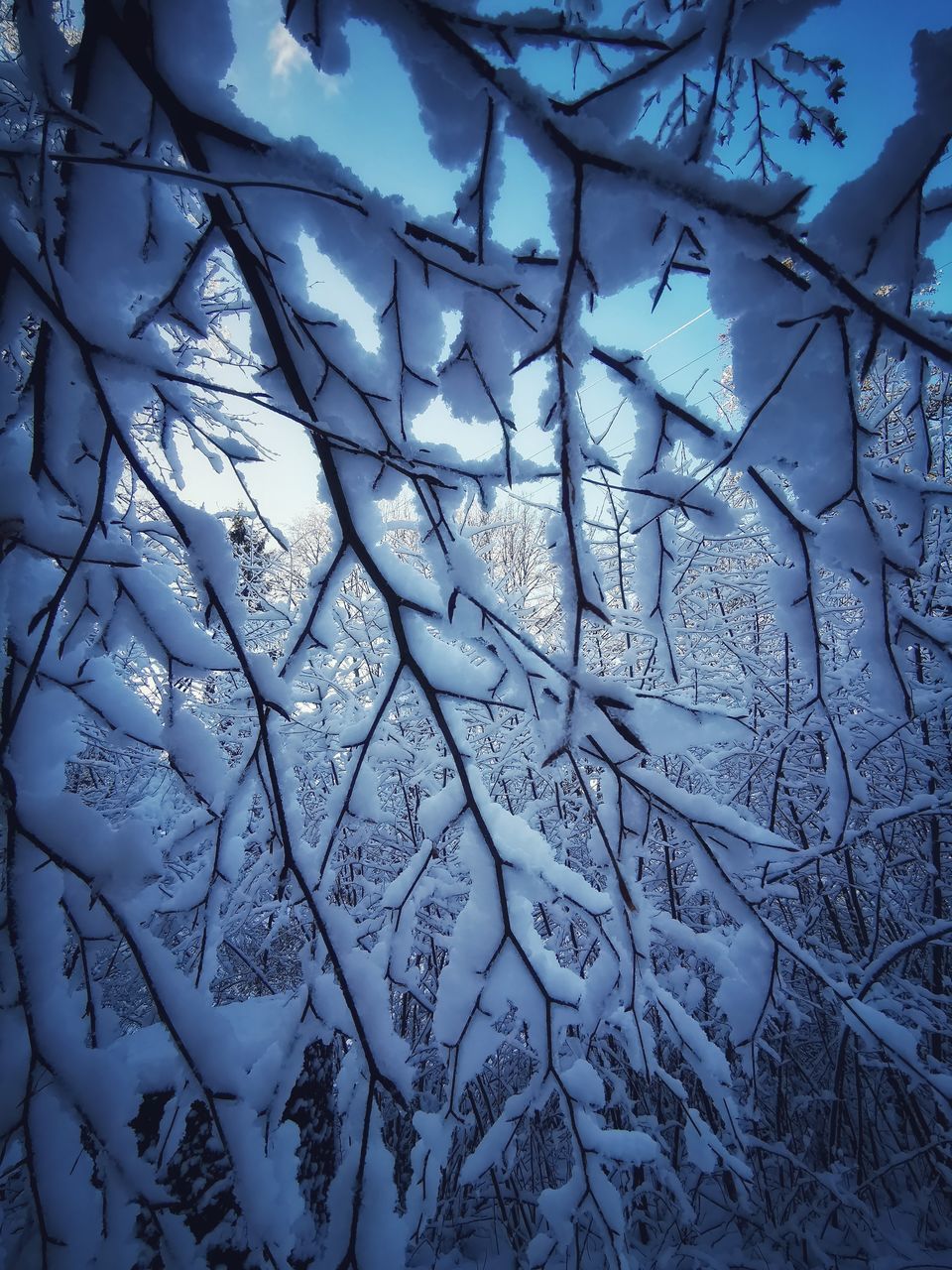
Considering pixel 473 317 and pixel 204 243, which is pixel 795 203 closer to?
pixel 473 317

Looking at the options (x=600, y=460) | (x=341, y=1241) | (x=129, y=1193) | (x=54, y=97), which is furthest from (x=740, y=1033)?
(x=54, y=97)

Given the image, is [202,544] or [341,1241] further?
[202,544]

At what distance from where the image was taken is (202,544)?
931 mm

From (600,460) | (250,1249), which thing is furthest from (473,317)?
(250,1249)

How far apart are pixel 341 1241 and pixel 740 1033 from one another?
0.78 meters

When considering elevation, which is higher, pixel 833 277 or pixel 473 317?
pixel 473 317

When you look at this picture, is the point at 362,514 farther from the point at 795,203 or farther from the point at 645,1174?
the point at 645,1174

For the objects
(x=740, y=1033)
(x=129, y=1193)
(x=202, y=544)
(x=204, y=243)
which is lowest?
(x=129, y=1193)

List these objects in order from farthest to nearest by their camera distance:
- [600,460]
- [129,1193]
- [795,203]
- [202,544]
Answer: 1. [600,460]
2. [202,544]
3. [129,1193]
4. [795,203]

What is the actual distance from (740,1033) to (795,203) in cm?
131

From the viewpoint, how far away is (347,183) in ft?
2.35

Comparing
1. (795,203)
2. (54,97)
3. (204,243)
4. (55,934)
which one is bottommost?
(55,934)

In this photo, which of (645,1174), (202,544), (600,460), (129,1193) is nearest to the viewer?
(129,1193)

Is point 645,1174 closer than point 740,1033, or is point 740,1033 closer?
point 740,1033
